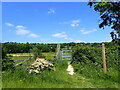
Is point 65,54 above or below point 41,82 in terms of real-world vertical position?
above

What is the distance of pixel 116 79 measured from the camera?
7.83 metres

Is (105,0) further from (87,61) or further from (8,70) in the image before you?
(8,70)

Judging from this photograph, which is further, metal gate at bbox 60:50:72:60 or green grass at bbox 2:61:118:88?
metal gate at bbox 60:50:72:60

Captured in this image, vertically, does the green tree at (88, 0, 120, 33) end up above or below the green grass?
Result: above

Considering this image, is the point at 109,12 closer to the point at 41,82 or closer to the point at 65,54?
the point at 65,54

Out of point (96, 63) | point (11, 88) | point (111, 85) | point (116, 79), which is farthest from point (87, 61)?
point (11, 88)

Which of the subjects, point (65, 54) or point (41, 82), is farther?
point (65, 54)

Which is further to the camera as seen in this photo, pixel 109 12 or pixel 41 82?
pixel 109 12

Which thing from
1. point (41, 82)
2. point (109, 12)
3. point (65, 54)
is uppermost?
point (109, 12)

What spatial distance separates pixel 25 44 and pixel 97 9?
13438mm

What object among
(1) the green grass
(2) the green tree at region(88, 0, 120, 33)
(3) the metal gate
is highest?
(2) the green tree at region(88, 0, 120, 33)

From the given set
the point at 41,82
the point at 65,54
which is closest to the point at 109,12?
the point at 65,54

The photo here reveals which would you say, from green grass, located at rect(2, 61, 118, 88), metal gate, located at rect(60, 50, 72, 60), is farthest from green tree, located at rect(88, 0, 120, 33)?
green grass, located at rect(2, 61, 118, 88)

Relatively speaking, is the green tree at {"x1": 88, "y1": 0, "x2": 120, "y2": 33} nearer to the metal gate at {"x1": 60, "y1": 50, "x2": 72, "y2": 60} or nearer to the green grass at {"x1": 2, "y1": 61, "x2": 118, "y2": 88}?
the metal gate at {"x1": 60, "y1": 50, "x2": 72, "y2": 60}
